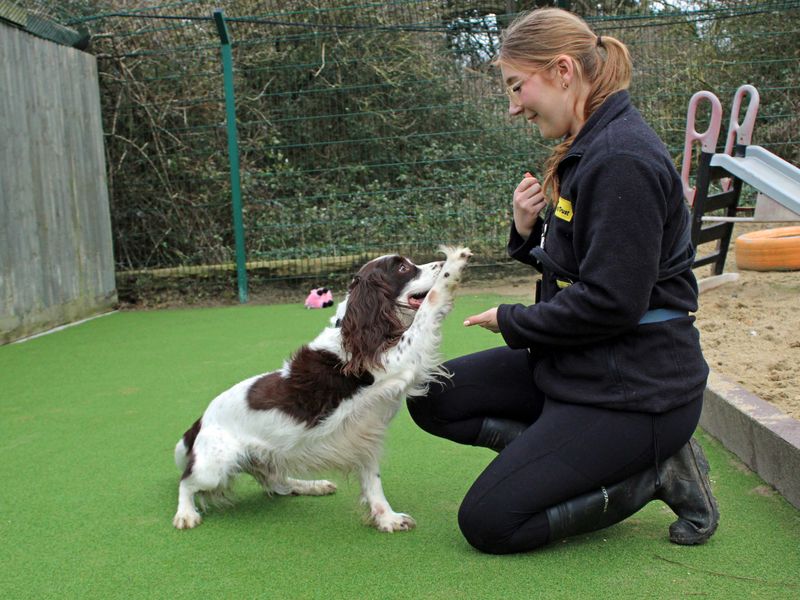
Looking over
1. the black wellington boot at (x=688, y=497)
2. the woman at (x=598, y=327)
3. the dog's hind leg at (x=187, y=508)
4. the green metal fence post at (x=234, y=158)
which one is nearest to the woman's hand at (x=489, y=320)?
the woman at (x=598, y=327)

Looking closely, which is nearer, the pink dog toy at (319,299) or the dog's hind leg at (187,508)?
the dog's hind leg at (187,508)

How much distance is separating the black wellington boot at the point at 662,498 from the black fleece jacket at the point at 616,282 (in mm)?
260

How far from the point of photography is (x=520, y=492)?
2.43 meters

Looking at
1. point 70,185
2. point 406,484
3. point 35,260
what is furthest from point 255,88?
point 406,484

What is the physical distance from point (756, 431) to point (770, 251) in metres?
4.54

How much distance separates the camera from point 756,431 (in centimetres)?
310

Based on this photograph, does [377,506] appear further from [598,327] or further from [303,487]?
[598,327]

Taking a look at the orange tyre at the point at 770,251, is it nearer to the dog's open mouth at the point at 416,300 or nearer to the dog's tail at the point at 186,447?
the dog's open mouth at the point at 416,300

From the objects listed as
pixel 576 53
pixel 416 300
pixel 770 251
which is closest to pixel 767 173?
pixel 770 251

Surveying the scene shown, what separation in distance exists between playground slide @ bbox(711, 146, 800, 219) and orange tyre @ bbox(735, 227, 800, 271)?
1.15m

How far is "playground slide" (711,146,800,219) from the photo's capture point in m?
5.43

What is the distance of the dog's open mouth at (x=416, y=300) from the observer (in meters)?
3.10

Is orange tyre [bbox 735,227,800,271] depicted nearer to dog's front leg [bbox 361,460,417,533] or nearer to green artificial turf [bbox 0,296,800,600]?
green artificial turf [bbox 0,296,800,600]

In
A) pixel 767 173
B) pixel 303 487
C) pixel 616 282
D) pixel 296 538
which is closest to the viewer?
pixel 616 282
